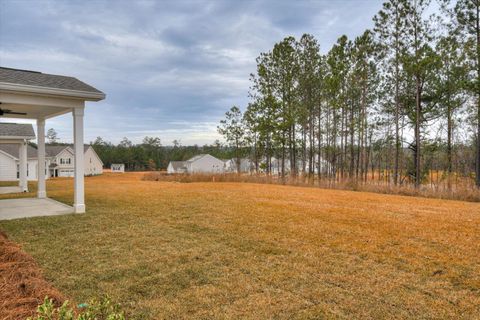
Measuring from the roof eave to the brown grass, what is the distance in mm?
12042

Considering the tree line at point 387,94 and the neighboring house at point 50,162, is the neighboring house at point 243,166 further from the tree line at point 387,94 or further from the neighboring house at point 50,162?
the neighboring house at point 50,162

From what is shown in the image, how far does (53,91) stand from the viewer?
6.58 metres

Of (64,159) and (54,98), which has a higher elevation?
(54,98)

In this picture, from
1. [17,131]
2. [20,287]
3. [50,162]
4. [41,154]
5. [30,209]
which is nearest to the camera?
[20,287]

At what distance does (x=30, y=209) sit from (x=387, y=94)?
18776 mm

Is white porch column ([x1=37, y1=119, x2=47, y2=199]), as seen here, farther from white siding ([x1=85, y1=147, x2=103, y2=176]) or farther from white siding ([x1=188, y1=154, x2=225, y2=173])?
A: white siding ([x1=188, y1=154, x2=225, y2=173])

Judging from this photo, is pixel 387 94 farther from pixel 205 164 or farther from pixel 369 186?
pixel 205 164

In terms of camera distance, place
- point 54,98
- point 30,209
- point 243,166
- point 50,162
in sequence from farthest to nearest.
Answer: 1. point 243,166
2. point 50,162
3. point 30,209
4. point 54,98

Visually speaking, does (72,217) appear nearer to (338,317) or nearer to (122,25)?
(338,317)

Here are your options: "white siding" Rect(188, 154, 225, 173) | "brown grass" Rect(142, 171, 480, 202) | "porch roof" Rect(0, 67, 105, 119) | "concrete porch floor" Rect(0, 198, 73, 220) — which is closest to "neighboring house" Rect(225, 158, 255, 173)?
"brown grass" Rect(142, 171, 480, 202)

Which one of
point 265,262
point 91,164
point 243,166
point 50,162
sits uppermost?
point 50,162

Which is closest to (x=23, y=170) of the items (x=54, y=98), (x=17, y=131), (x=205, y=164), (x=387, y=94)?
(x=17, y=131)

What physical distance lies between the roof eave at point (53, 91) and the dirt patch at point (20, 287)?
3.82 m

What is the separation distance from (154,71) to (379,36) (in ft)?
42.9
